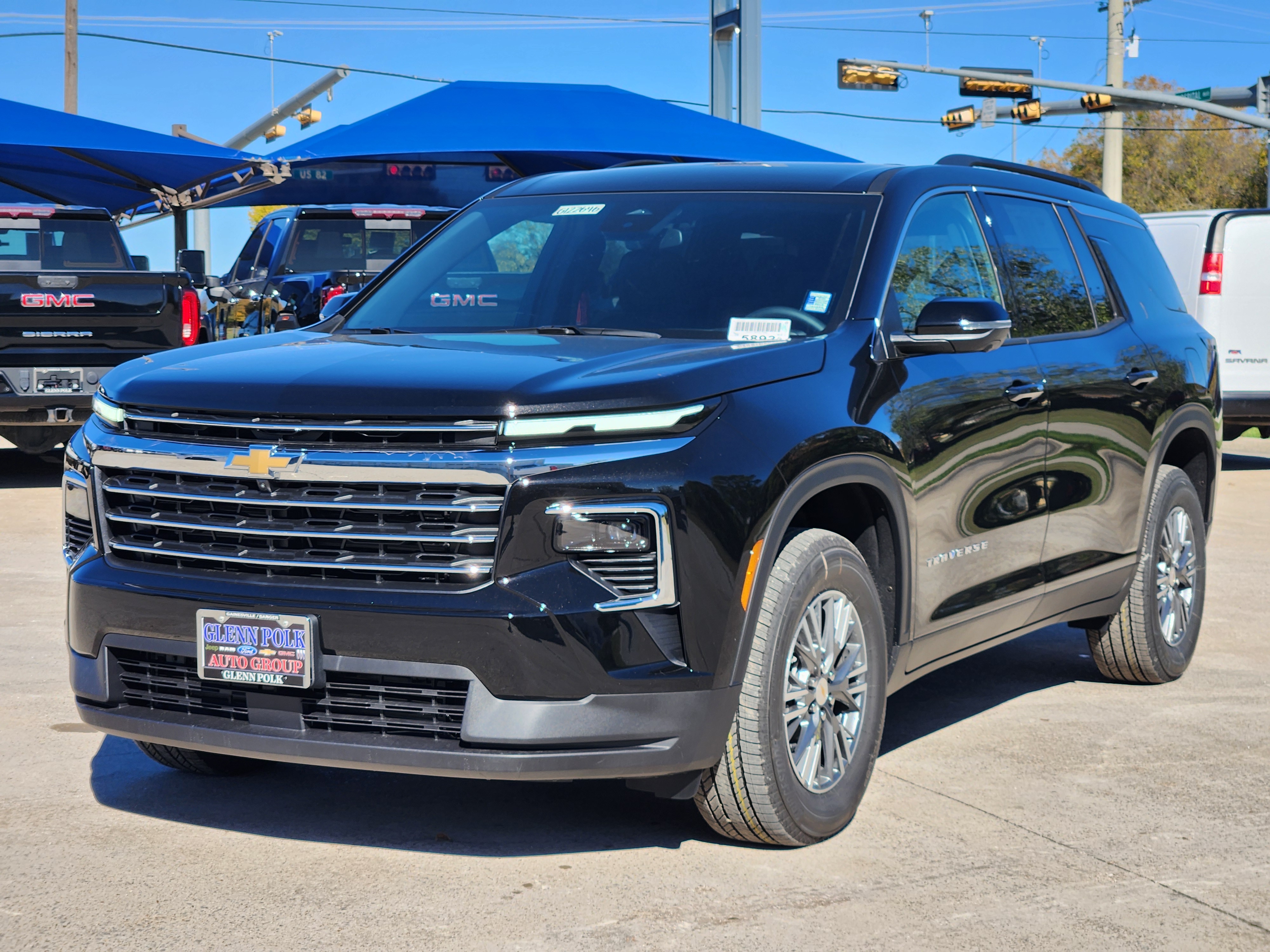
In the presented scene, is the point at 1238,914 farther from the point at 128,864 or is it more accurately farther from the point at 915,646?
the point at 128,864

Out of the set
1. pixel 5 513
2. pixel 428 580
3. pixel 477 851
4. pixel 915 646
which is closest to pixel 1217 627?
pixel 915 646

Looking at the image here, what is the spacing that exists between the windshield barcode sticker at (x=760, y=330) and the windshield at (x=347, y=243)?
36.9ft

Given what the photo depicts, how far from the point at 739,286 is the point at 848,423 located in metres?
0.73

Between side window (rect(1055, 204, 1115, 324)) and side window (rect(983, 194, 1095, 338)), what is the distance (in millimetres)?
38

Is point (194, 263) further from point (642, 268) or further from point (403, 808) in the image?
point (403, 808)

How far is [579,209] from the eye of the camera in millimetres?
5234

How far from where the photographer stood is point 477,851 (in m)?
4.14

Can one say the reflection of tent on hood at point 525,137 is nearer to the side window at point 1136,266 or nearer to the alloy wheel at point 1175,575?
the side window at point 1136,266

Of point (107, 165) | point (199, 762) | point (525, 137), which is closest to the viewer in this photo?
point (199, 762)

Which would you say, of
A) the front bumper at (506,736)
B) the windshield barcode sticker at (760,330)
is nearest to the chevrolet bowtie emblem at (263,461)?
the front bumper at (506,736)

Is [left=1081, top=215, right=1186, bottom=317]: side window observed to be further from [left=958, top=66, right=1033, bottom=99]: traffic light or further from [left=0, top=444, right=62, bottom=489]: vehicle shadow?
[left=958, top=66, right=1033, bottom=99]: traffic light

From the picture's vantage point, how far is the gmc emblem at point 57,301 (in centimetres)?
1115

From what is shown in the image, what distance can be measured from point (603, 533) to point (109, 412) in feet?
4.65

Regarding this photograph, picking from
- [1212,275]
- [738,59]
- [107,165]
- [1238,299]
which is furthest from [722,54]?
[107,165]
